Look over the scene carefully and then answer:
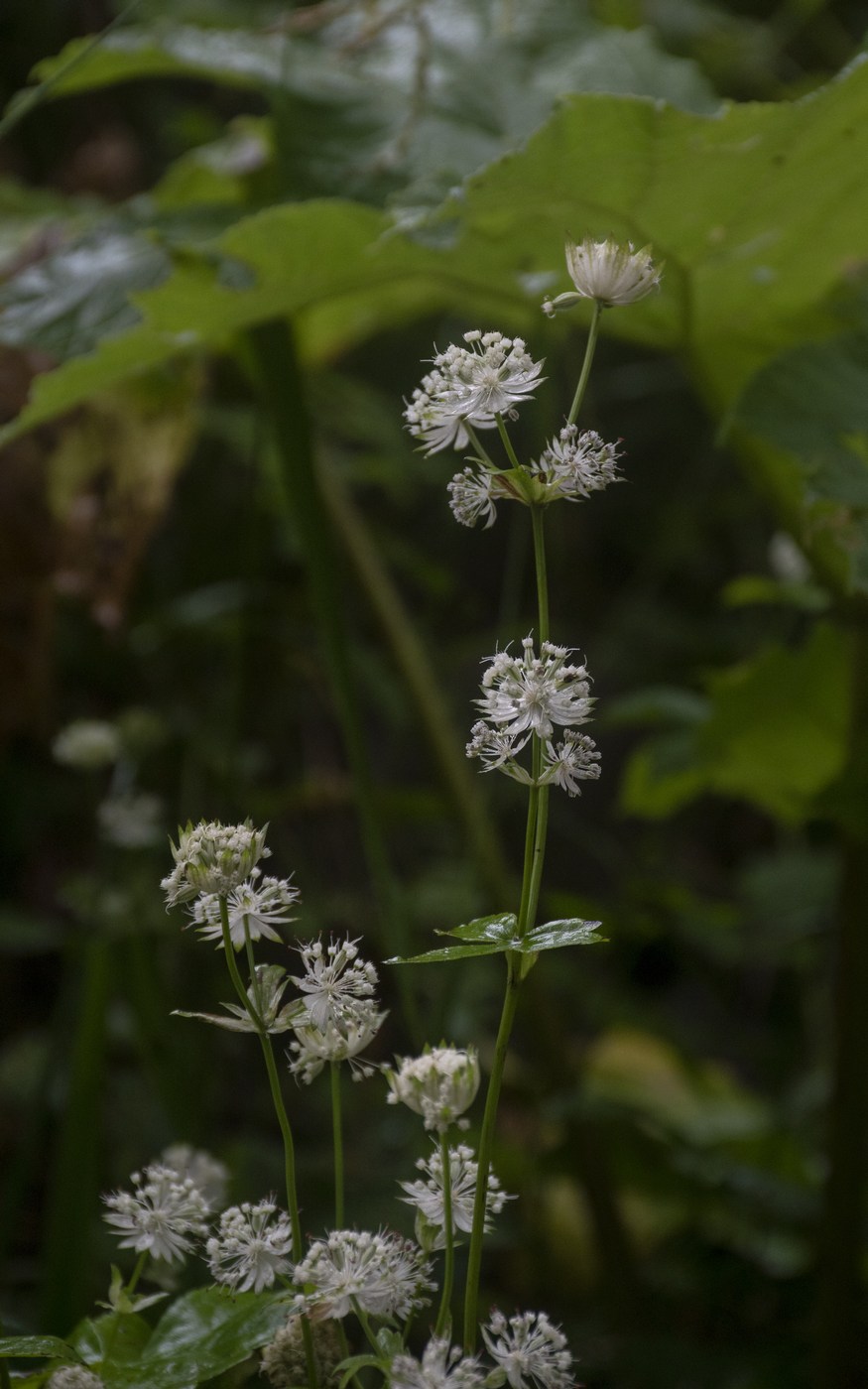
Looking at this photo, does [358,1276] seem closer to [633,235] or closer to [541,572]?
[541,572]

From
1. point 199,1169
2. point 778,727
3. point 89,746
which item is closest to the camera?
point 199,1169

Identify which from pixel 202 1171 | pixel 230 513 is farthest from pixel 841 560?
pixel 230 513

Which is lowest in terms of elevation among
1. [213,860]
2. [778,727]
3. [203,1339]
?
[778,727]

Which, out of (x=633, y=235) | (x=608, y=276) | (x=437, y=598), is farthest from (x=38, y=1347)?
(x=437, y=598)

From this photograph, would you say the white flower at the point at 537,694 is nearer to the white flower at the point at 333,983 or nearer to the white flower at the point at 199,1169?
the white flower at the point at 333,983

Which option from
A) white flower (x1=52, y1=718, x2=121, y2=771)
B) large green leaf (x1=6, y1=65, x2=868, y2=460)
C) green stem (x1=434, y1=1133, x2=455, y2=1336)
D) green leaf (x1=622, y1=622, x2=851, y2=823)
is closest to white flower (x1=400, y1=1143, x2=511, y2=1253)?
green stem (x1=434, y1=1133, x2=455, y2=1336)

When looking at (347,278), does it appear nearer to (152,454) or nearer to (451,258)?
(451,258)

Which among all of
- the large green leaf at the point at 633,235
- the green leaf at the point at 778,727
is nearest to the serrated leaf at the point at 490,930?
the large green leaf at the point at 633,235
